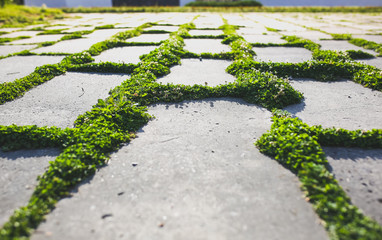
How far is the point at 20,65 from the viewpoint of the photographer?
5.48 metres

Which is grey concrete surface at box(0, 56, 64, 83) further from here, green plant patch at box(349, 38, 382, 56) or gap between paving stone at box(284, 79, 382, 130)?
green plant patch at box(349, 38, 382, 56)

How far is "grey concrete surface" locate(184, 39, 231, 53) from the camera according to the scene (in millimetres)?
6829

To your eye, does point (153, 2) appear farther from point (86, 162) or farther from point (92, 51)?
point (86, 162)

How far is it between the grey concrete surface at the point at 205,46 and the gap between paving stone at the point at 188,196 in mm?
4417

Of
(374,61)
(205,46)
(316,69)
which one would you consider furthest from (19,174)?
(374,61)

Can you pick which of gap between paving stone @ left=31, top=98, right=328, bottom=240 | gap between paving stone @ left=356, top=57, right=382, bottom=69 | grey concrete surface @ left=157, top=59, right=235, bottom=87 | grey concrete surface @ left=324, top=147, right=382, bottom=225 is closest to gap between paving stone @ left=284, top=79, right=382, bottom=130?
grey concrete surface @ left=324, top=147, right=382, bottom=225

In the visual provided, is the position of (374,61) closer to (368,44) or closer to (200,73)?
(368,44)

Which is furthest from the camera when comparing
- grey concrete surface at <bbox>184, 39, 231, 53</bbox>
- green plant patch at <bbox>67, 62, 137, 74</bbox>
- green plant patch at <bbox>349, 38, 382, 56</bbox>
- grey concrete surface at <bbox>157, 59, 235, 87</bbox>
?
grey concrete surface at <bbox>184, 39, 231, 53</bbox>

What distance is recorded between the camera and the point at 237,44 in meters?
6.98

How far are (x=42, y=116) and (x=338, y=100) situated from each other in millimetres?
4396

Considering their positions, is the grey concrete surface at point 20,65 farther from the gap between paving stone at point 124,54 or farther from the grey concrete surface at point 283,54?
the grey concrete surface at point 283,54

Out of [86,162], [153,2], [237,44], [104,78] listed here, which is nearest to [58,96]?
[104,78]

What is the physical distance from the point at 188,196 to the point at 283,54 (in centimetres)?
566

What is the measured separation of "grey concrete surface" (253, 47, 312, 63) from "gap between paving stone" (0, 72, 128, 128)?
360 centimetres
